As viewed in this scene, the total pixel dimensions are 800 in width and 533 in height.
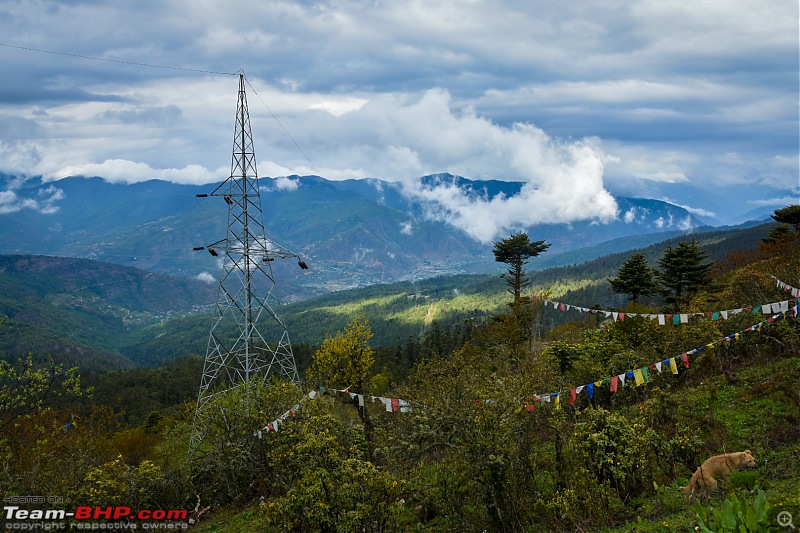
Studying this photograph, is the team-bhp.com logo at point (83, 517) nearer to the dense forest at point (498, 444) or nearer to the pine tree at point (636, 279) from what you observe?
the dense forest at point (498, 444)

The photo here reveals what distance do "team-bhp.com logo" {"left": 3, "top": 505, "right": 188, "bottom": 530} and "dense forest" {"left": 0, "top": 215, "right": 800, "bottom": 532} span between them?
1.14 ft

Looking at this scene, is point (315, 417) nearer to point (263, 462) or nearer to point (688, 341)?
point (263, 462)

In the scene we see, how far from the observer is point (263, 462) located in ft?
63.4

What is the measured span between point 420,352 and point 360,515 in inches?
3477

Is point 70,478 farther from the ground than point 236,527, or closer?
farther from the ground

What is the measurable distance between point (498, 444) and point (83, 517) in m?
14.5

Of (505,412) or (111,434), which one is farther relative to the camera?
(111,434)

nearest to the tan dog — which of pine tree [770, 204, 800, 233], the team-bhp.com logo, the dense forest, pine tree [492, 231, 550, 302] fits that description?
the dense forest

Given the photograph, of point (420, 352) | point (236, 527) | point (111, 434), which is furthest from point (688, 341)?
point (420, 352)

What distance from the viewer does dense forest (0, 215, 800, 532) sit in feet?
36.0

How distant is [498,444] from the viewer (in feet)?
36.4

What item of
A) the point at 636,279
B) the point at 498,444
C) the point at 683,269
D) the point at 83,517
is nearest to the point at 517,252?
the point at 636,279

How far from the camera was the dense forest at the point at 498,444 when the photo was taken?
432 inches

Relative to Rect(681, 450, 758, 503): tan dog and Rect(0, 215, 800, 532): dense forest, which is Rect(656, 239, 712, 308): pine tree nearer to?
Rect(0, 215, 800, 532): dense forest
